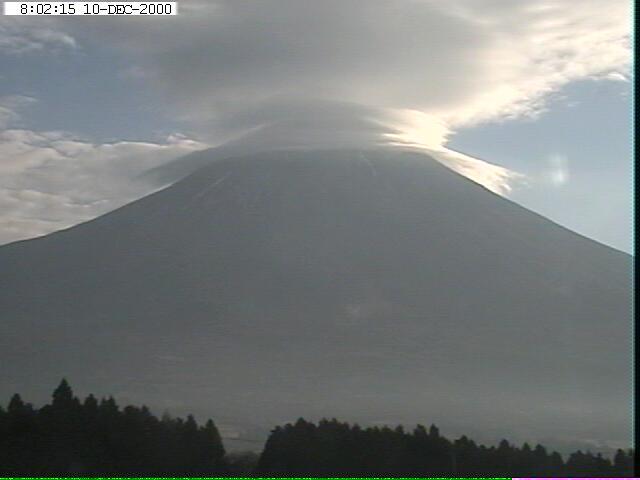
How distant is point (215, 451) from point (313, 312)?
4.51 ft

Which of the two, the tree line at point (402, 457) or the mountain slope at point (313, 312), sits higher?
the mountain slope at point (313, 312)

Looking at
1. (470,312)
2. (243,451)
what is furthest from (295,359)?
(470,312)

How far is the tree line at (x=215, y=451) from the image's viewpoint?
21.7ft

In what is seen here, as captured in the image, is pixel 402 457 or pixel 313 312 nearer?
pixel 402 457

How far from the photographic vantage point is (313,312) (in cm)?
759

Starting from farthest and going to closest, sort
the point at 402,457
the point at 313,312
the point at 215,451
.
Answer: the point at 313,312 < the point at 215,451 < the point at 402,457

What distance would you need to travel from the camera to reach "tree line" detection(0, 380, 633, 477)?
6.62 meters

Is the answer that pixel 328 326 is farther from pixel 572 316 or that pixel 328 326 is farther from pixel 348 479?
pixel 572 316

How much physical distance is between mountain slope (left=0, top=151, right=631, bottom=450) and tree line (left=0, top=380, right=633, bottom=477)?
0.65 feet

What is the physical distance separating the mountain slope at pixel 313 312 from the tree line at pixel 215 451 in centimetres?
20

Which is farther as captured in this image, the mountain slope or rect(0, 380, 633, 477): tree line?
the mountain slope

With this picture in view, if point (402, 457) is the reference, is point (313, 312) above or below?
above

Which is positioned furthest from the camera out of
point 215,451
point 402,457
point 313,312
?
point 313,312

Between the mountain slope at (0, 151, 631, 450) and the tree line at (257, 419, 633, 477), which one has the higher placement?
the mountain slope at (0, 151, 631, 450)
